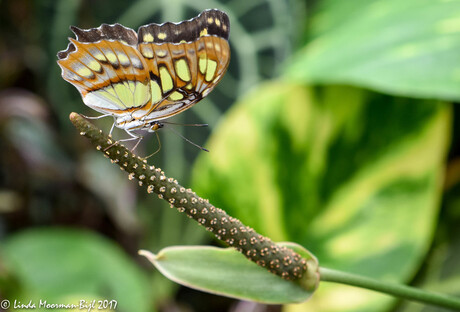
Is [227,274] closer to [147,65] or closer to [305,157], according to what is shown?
[147,65]

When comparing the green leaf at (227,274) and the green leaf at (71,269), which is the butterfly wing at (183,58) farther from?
the green leaf at (71,269)

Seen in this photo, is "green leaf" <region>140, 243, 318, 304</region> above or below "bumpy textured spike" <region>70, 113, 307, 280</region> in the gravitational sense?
below

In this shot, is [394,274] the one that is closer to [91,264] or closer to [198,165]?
[198,165]

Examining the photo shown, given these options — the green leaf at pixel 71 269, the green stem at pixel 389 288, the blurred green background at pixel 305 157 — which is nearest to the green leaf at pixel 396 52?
the blurred green background at pixel 305 157

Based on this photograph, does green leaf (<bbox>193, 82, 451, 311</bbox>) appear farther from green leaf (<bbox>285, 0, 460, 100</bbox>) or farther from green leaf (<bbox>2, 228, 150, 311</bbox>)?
green leaf (<bbox>2, 228, 150, 311</bbox>)

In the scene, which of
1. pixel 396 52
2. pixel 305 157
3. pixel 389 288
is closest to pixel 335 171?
pixel 305 157

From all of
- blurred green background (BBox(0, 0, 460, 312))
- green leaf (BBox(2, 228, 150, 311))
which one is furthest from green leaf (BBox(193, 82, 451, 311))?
green leaf (BBox(2, 228, 150, 311))

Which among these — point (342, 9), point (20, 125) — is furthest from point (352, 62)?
point (20, 125)

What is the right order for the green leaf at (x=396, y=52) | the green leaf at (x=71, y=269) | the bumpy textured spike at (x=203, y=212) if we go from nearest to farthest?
the bumpy textured spike at (x=203, y=212) < the green leaf at (x=396, y=52) < the green leaf at (x=71, y=269)
